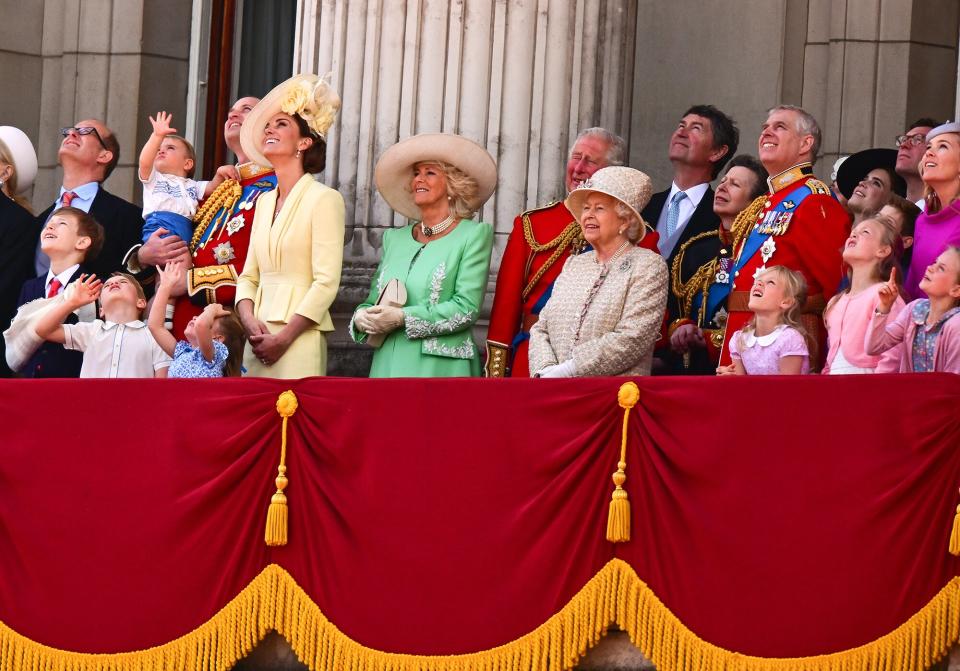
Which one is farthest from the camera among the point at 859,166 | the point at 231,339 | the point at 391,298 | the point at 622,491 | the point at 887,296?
the point at 859,166

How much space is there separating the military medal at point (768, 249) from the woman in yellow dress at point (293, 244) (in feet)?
5.73

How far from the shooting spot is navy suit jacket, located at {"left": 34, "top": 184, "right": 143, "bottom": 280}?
371 inches

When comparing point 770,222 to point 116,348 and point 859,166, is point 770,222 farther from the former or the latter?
point 116,348

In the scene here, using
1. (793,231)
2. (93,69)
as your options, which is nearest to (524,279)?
(793,231)

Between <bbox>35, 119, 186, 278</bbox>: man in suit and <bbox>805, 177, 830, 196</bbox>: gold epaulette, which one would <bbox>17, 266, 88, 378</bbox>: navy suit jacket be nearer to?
<bbox>35, 119, 186, 278</bbox>: man in suit

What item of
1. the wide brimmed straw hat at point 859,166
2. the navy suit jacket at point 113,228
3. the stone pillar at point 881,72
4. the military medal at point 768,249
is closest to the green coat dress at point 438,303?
the military medal at point 768,249

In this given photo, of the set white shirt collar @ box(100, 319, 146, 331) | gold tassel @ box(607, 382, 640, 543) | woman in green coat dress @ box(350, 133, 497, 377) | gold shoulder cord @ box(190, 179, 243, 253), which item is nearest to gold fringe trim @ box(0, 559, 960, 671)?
gold tassel @ box(607, 382, 640, 543)

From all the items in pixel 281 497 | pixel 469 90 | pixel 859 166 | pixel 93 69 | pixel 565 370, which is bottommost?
pixel 281 497

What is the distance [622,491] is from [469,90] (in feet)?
10.2

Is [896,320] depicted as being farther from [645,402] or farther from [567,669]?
[567,669]

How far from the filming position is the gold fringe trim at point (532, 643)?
6855 millimetres

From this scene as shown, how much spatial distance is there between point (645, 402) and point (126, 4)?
23.2ft

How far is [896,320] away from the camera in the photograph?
7.54 metres

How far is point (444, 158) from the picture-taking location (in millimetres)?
9000
